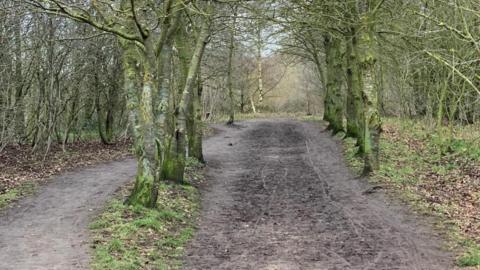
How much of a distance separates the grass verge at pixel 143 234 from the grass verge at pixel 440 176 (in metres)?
4.81

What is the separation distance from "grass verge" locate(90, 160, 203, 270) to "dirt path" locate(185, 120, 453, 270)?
0.34 m

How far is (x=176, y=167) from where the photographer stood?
1519 centimetres

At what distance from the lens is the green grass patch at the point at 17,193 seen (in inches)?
507

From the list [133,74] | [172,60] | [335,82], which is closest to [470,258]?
[133,74]

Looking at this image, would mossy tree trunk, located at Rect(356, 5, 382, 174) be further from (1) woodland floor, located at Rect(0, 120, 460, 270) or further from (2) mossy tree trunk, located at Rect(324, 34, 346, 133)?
(2) mossy tree trunk, located at Rect(324, 34, 346, 133)

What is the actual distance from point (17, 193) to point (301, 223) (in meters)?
7.02

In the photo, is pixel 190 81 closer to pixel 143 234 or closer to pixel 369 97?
pixel 143 234

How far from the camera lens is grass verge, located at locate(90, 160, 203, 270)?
8773 millimetres

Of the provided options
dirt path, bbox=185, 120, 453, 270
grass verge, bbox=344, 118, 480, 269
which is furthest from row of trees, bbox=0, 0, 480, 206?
dirt path, bbox=185, 120, 453, 270

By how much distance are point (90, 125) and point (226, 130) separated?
8.99 metres

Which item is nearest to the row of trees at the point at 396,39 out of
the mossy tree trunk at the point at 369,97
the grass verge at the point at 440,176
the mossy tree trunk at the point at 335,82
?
the mossy tree trunk at the point at 369,97

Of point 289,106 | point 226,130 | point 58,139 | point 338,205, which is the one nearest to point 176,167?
point 338,205

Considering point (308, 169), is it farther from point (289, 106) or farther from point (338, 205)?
point (289, 106)

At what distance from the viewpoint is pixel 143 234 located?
33.6 ft
